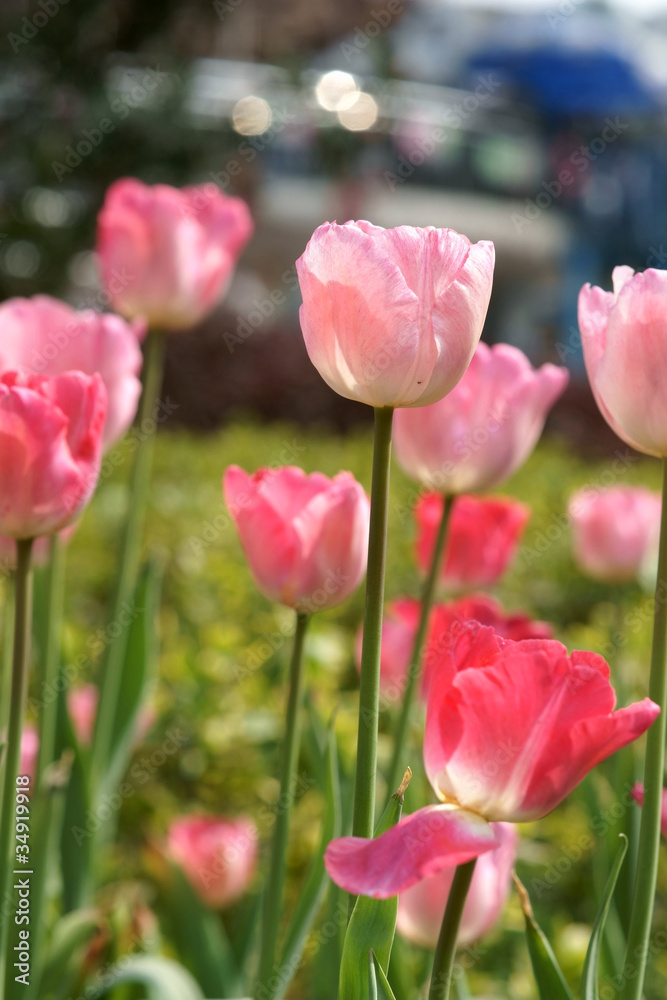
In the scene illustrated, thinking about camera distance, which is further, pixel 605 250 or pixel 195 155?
pixel 605 250

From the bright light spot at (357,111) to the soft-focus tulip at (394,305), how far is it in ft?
26.0

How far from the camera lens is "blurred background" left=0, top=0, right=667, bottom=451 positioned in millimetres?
7039

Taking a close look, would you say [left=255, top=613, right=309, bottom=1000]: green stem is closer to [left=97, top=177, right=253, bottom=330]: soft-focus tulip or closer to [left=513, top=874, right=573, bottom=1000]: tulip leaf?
[left=513, top=874, right=573, bottom=1000]: tulip leaf

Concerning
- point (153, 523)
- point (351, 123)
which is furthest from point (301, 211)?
point (153, 523)

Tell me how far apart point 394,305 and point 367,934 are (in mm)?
366

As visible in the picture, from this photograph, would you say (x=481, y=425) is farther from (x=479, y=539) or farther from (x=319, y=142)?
(x=319, y=142)

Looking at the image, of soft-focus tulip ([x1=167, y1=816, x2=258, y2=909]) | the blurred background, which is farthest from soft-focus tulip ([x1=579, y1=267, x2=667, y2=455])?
soft-focus tulip ([x1=167, y1=816, x2=258, y2=909])

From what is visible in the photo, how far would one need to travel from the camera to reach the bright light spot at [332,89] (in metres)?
7.90

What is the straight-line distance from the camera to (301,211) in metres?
15.4

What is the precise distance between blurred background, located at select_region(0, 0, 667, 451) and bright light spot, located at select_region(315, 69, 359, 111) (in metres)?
0.04

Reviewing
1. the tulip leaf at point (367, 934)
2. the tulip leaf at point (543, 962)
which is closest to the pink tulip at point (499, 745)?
the tulip leaf at point (367, 934)

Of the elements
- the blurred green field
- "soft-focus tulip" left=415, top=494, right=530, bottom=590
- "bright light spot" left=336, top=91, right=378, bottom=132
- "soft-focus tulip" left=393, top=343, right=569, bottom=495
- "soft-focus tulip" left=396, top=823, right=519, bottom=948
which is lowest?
the blurred green field

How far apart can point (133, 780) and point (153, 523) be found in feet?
4.69

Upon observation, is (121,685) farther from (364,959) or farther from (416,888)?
(364,959)
